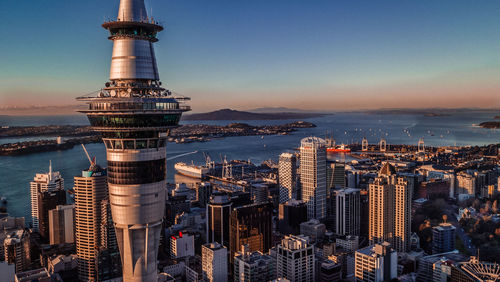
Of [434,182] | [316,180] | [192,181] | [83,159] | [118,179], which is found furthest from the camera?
[83,159]

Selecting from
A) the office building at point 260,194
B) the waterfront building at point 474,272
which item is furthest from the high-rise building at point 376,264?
the office building at point 260,194

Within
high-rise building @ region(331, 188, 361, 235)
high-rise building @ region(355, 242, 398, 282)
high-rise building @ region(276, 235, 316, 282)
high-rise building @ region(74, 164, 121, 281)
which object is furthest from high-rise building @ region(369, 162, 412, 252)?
high-rise building @ region(74, 164, 121, 281)

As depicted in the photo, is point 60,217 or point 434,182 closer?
point 60,217

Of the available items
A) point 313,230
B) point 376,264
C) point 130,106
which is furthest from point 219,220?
point 130,106

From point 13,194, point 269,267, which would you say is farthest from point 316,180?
point 13,194

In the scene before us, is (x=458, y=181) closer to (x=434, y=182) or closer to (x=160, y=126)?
(x=434, y=182)

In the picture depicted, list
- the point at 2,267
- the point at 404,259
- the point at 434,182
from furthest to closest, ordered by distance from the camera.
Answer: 1. the point at 434,182
2. the point at 404,259
3. the point at 2,267
